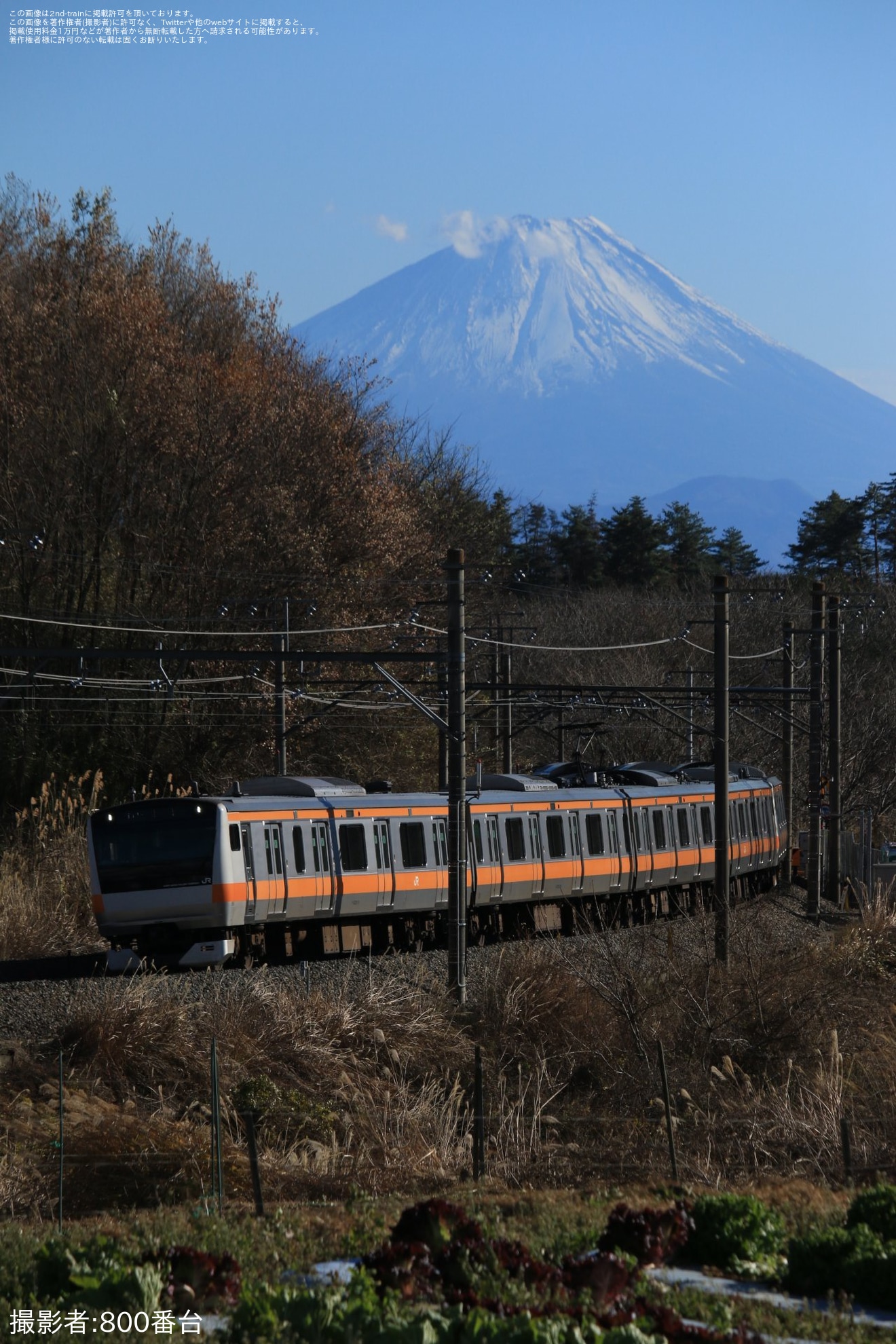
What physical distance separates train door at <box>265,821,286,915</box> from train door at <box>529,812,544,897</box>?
6.48 m

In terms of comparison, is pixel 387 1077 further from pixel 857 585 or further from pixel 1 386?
pixel 857 585

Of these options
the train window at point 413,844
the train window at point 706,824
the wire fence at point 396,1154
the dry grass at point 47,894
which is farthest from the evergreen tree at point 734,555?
the wire fence at point 396,1154

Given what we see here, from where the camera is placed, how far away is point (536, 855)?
95.8 ft

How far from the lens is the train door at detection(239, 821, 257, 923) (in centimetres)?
2292

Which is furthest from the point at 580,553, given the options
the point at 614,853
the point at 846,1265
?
the point at 846,1265

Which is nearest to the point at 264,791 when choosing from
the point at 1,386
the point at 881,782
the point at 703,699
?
the point at 1,386

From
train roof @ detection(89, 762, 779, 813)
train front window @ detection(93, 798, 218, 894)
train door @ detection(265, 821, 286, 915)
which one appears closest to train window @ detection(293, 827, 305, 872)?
train door @ detection(265, 821, 286, 915)

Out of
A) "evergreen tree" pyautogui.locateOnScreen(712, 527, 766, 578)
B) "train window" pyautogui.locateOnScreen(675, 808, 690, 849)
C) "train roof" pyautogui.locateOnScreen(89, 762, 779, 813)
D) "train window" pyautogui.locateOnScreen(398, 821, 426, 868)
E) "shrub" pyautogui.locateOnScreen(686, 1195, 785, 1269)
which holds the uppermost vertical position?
"evergreen tree" pyautogui.locateOnScreen(712, 527, 766, 578)

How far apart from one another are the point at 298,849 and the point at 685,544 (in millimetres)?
64591

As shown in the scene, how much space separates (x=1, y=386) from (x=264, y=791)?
15.4 metres

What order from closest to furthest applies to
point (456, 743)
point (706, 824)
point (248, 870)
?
point (456, 743) → point (248, 870) → point (706, 824)

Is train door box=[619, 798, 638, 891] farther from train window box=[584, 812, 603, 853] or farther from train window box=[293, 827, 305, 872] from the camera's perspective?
train window box=[293, 827, 305, 872]

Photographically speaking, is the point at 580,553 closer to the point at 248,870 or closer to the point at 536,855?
the point at 536,855

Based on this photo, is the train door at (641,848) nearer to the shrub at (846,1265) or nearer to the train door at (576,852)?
the train door at (576,852)
